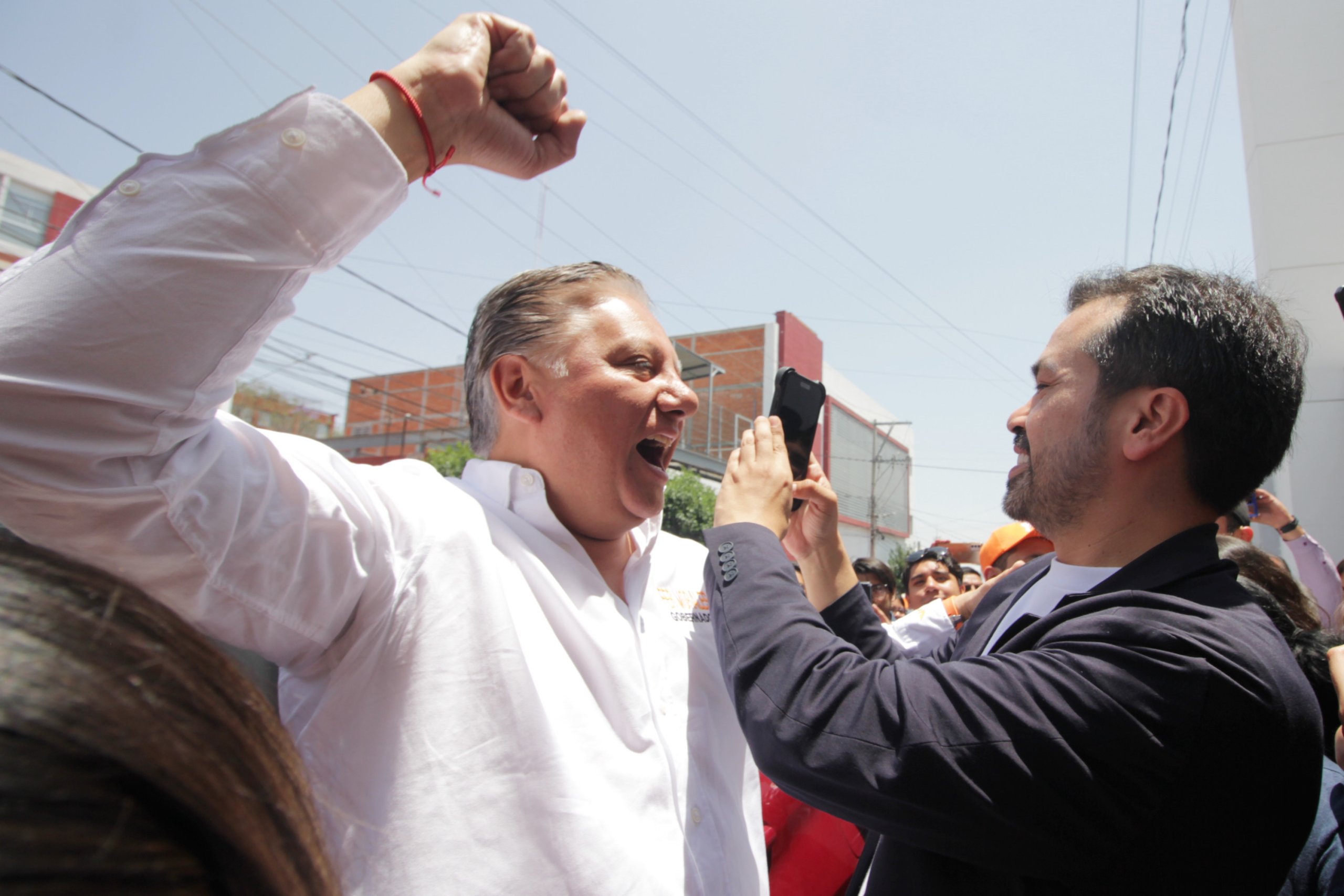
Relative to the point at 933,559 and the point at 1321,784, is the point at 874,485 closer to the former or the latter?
the point at 933,559

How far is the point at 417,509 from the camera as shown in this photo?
133 centimetres

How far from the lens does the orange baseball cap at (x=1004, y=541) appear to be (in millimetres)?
4027

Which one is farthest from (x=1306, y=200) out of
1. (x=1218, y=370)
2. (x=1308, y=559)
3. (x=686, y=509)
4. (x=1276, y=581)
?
(x=686, y=509)

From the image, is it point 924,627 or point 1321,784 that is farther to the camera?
point 924,627

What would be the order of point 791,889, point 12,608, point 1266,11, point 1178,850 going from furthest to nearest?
point 1266,11, point 791,889, point 1178,850, point 12,608

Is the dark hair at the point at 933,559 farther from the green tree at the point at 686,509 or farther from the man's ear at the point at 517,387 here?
the green tree at the point at 686,509

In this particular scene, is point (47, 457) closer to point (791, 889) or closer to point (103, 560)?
point (103, 560)

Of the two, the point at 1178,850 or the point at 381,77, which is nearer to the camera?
the point at 381,77

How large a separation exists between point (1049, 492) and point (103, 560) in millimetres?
1719

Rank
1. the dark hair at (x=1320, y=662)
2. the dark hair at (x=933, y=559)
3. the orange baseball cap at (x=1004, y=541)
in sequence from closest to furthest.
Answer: the dark hair at (x=1320, y=662) < the orange baseball cap at (x=1004, y=541) < the dark hair at (x=933, y=559)

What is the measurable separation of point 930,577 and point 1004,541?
101 inches

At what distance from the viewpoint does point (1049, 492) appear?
1693mm

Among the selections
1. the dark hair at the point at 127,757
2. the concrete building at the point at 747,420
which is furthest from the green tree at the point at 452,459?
the dark hair at the point at 127,757

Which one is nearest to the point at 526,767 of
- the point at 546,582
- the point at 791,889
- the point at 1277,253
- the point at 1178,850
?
the point at 546,582
